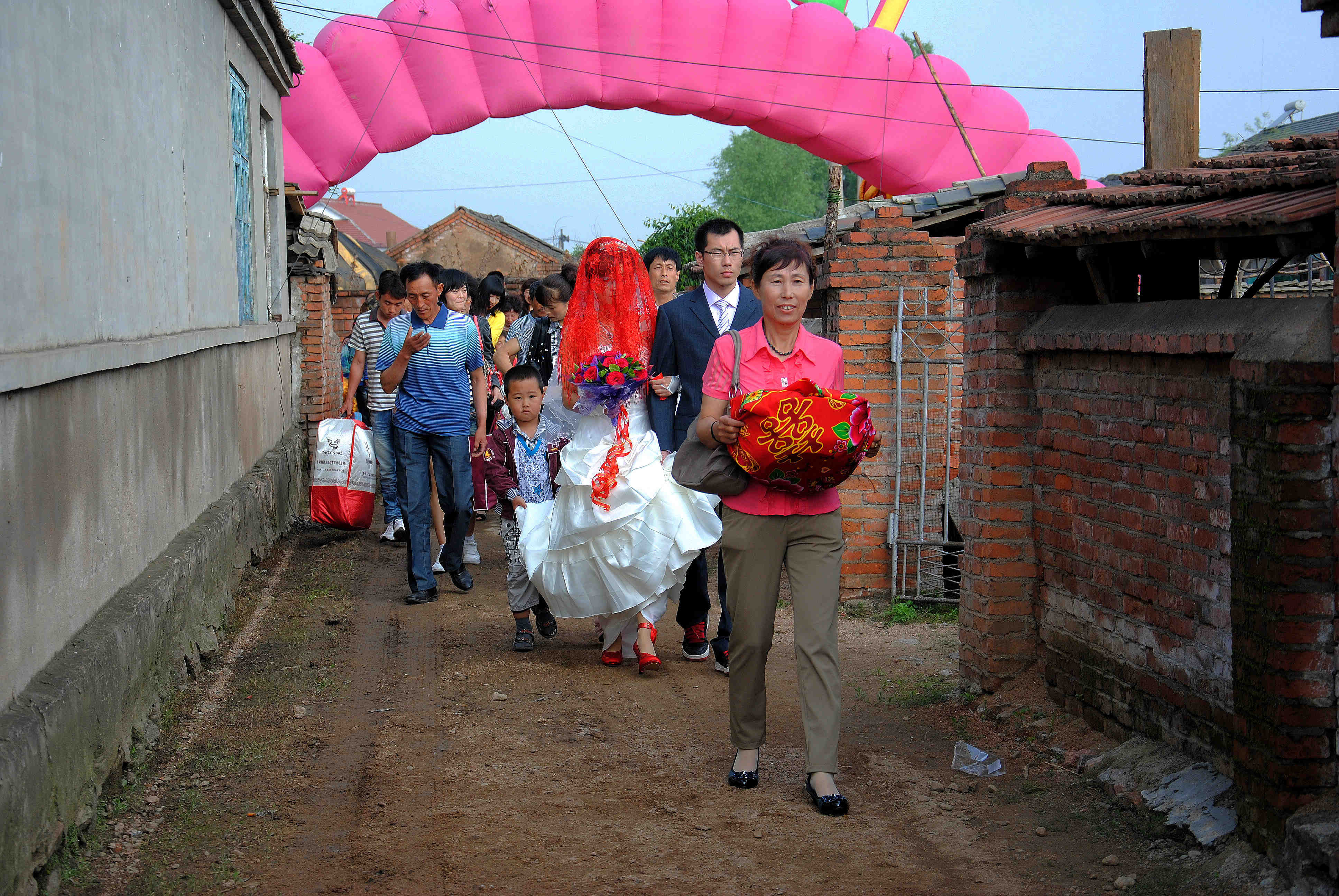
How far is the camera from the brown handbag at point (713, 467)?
A: 435cm

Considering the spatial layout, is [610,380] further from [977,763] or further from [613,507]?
[977,763]

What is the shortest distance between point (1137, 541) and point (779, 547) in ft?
4.45

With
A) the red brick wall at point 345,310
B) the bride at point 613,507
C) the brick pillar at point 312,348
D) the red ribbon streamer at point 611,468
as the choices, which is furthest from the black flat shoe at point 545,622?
the red brick wall at point 345,310

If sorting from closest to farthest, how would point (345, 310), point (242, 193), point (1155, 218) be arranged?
point (1155, 218) → point (242, 193) → point (345, 310)

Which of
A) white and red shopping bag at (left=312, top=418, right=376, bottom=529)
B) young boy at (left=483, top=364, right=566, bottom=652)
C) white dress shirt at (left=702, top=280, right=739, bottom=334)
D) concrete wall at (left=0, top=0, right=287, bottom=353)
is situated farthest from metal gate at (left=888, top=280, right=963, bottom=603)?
concrete wall at (left=0, top=0, right=287, bottom=353)

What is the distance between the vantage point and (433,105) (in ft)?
40.2

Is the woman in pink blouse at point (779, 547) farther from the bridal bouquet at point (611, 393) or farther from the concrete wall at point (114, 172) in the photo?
the concrete wall at point (114, 172)

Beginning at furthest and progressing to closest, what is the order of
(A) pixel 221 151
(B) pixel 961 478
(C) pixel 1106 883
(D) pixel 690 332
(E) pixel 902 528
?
1. (A) pixel 221 151
2. (E) pixel 902 528
3. (D) pixel 690 332
4. (B) pixel 961 478
5. (C) pixel 1106 883

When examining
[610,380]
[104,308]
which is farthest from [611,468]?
[104,308]

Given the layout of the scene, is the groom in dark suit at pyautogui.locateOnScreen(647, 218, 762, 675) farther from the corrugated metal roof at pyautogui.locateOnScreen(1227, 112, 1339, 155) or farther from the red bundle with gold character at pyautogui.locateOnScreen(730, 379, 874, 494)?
the corrugated metal roof at pyautogui.locateOnScreen(1227, 112, 1339, 155)

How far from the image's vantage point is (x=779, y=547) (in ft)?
14.4

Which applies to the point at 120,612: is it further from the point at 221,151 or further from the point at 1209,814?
the point at 221,151

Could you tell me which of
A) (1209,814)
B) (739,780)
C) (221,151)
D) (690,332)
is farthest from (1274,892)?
(221,151)

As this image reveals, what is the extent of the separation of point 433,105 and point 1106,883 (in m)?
10.6
